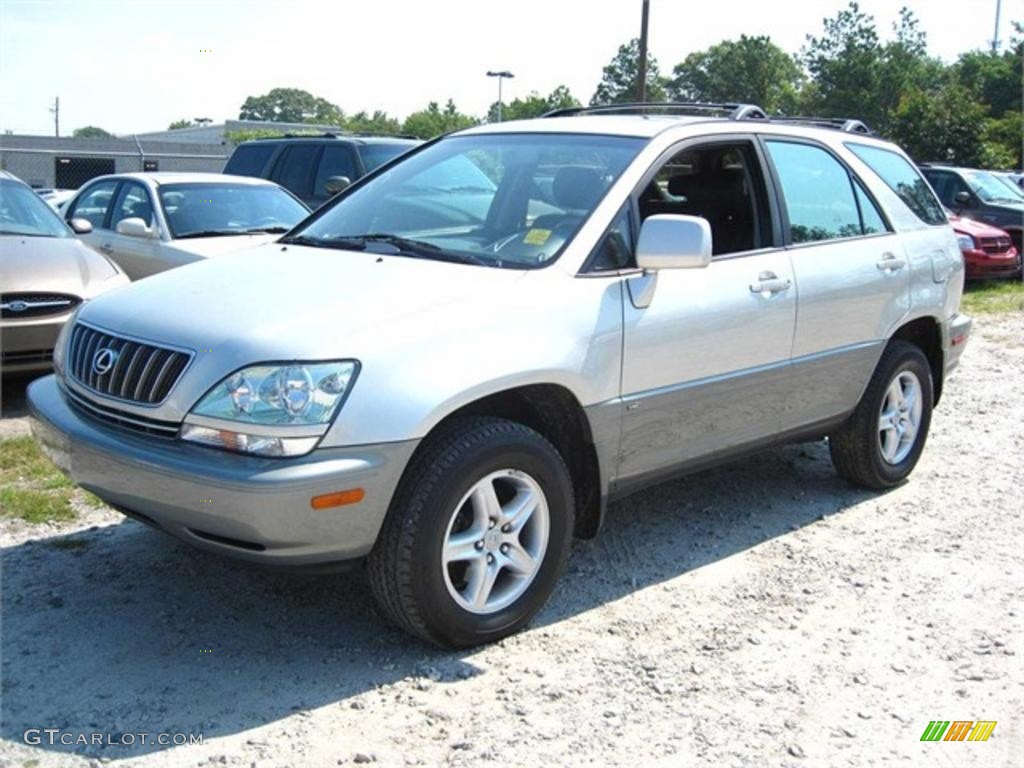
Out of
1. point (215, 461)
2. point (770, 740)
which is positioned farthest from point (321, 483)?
A: point (770, 740)

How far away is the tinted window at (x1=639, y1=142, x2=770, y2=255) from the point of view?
4863 mm

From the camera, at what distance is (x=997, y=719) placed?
345cm

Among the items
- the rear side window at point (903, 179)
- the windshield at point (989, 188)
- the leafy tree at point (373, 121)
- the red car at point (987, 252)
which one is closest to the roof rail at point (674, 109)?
the rear side window at point (903, 179)

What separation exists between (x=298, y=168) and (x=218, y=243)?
3.61 meters

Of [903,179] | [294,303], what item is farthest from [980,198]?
[294,303]

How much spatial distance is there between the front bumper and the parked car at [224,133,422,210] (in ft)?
25.8

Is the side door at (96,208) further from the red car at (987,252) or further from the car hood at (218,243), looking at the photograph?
the red car at (987,252)

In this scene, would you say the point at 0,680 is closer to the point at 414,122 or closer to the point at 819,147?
the point at 819,147

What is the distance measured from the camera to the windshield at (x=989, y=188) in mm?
16078

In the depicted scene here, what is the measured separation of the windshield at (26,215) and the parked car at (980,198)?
12771 mm

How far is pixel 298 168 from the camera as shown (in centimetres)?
1203

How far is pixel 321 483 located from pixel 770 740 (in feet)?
5.10

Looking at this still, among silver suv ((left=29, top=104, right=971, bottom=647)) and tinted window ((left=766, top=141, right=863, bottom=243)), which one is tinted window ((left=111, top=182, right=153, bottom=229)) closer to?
silver suv ((left=29, top=104, right=971, bottom=647))

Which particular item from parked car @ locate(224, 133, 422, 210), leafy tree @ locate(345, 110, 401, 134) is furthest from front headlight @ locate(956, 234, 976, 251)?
leafy tree @ locate(345, 110, 401, 134)
